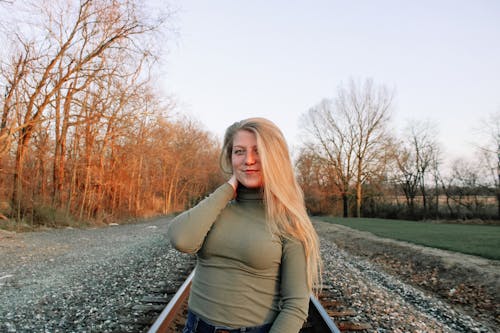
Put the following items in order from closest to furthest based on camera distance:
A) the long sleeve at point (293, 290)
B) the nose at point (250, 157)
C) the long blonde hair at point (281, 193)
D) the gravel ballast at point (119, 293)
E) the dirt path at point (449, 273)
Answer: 1. the long sleeve at point (293, 290)
2. the long blonde hair at point (281, 193)
3. the nose at point (250, 157)
4. the gravel ballast at point (119, 293)
5. the dirt path at point (449, 273)

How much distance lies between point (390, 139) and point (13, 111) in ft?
106

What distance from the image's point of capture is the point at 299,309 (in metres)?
1.62

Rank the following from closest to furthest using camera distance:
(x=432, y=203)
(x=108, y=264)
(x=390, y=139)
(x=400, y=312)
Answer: (x=400, y=312), (x=108, y=264), (x=390, y=139), (x=432, y=203)

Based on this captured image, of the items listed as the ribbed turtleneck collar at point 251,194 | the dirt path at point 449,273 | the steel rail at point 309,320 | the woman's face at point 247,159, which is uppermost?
the woman's face at point 247,159

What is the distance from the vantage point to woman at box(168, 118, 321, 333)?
5.45 ft

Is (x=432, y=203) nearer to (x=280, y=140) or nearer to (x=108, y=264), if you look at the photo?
(x=108, y=264)

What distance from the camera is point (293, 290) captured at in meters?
1.63

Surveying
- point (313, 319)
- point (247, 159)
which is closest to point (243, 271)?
point (247, 159)

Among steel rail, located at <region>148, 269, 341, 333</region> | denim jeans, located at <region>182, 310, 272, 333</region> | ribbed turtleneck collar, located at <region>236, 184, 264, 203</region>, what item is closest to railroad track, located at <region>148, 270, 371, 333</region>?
steel rail, located at <region>148, 269, 341, 333</region>

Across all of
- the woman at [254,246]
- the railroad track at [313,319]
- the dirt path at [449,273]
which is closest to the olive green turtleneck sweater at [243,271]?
the woman at [254,246]

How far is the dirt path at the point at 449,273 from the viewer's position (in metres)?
6.57

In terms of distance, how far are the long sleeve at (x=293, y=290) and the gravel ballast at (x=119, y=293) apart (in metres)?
2.82

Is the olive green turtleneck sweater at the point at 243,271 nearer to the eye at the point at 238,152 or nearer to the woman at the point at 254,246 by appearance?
the woman at the point at 254,246

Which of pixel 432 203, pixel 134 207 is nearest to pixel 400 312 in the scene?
pixel 134 207
